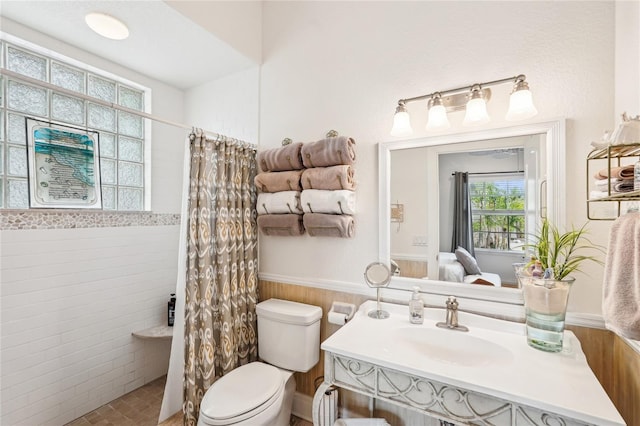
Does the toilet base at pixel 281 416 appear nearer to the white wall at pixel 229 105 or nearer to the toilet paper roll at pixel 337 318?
the toilet paper roll at pixel 337 318

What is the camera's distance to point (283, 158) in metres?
1.81

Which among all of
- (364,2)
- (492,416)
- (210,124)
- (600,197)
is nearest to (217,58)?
(210,124)

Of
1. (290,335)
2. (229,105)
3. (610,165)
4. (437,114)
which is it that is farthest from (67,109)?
(610,165)

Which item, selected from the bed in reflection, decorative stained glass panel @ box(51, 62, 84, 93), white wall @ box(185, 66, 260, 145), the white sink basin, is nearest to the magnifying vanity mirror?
the white sink basin

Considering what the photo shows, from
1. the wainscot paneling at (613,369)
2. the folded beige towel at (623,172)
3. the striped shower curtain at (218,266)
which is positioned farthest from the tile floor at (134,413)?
the folded beige towel at (623,172)

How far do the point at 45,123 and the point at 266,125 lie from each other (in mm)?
1310

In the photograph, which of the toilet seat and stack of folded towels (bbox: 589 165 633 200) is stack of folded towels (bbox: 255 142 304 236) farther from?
stack of folded towels (bbox: 589 165 633 200)

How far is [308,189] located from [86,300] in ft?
5.32

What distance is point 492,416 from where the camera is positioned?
95 cm

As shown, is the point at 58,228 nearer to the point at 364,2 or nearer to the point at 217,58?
the point at 217,58

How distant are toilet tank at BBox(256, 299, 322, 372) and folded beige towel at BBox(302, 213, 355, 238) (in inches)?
18.6

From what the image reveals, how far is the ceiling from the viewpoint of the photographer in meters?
1.54

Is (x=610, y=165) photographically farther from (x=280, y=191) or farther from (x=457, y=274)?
(x=280, y=191)

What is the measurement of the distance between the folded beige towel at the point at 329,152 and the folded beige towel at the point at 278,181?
0.11 meters
